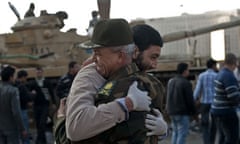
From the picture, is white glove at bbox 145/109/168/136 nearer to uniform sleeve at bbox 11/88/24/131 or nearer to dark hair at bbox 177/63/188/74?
uniform sleeve at bbox 11/88/24/131

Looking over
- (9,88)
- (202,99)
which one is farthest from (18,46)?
(9,88)

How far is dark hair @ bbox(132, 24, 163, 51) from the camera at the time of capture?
10.2 feet

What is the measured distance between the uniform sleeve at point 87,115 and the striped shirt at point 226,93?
608 cm

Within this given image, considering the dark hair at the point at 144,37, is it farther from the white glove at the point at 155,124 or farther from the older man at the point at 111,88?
the white glove at the point at 155,124

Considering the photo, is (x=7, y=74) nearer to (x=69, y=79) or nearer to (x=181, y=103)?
(x=69, y=79)

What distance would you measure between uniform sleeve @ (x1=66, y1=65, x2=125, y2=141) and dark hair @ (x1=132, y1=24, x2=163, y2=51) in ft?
1.34

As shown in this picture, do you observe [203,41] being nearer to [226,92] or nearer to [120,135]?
[226,92]

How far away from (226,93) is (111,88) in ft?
20.3

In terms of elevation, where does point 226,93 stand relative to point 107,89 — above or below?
below

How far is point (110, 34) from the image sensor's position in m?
2.88

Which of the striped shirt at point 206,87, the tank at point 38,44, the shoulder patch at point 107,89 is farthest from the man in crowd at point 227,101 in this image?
the tank at point 38,44

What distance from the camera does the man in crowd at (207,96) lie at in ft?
35.1

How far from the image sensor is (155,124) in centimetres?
295

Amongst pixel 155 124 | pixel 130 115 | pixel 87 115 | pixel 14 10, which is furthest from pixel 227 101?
pixel 14 10
